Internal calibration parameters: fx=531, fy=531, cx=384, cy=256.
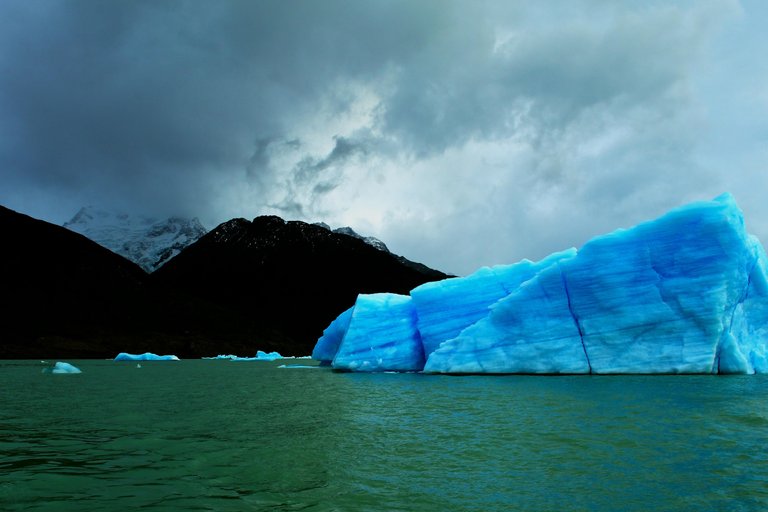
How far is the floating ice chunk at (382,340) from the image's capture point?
26.8m

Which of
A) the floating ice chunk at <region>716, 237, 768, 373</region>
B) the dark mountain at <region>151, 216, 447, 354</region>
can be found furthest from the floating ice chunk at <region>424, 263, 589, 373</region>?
the dark mountain at <region>151, 216, 447, 354</region>

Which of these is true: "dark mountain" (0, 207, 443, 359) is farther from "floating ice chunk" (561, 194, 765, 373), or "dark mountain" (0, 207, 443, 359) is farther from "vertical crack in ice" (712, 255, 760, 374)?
"vertical crack in ice" (712, 255, 760, 374)

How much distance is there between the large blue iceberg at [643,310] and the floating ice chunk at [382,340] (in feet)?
11.0

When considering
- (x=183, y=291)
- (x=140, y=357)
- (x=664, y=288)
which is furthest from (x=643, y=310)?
(x=183, y=291)

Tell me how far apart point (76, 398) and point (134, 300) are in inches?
3343

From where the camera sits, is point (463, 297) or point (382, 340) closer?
point (463, 297)

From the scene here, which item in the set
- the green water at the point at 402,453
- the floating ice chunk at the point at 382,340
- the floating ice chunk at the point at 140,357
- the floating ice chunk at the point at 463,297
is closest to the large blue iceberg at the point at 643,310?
the floating ice chunk at the point at 463,297

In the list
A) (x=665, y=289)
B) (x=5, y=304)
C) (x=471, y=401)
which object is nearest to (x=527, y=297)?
(x=665, y=289)

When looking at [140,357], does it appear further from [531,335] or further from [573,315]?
[573,315]

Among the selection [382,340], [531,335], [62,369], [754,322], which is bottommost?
[62,369]

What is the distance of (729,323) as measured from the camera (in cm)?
1984

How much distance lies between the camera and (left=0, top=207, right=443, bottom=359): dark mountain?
78938 millimetres

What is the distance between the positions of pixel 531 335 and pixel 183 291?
10704 cm

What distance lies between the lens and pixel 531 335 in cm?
2147
